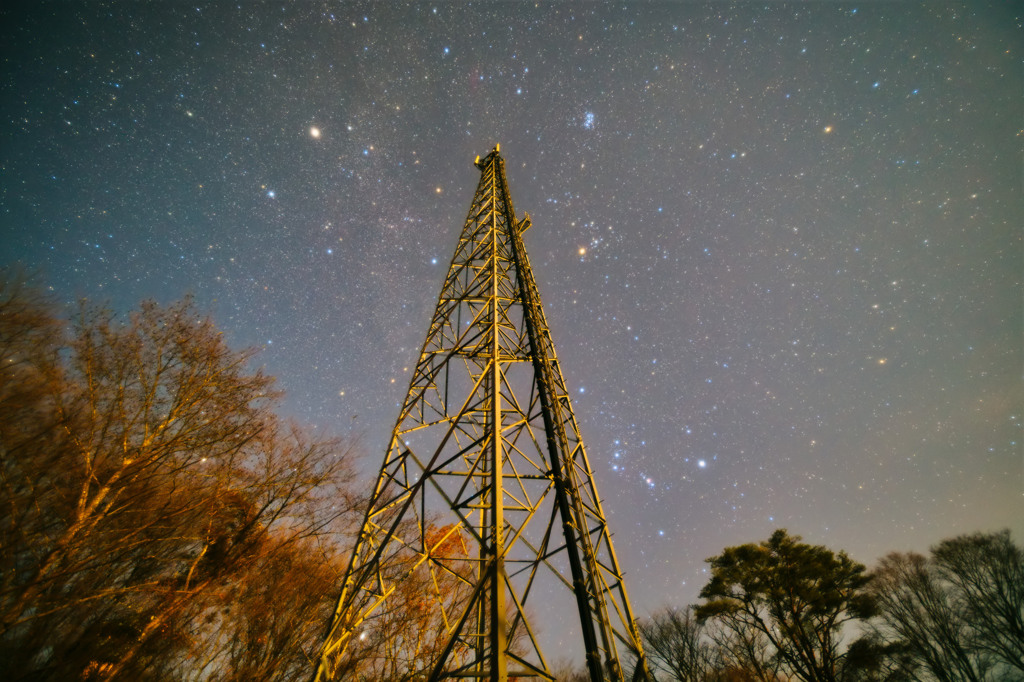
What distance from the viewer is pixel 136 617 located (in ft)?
27.6

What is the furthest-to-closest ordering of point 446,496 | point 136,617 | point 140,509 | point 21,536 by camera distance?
point 136,617 < point 140,509 < point 21,536 < point 446,496

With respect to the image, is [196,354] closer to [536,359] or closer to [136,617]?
[136,617]

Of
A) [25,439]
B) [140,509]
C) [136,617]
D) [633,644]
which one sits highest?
[25,439]

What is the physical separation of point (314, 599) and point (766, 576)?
16753 millimetres

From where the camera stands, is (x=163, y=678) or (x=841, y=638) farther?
(x=841, y=638)

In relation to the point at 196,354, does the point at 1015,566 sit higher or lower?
lower

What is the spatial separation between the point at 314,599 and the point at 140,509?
6055 millimetres

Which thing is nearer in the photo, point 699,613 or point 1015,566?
point 1015,566

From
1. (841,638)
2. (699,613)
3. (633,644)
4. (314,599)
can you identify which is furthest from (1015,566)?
(314,599)

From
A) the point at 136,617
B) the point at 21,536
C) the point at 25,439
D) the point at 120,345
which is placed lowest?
the point at 136,617

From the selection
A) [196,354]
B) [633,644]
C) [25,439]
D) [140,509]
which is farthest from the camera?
[196,354]

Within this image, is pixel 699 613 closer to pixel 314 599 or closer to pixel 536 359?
pixel 314 599

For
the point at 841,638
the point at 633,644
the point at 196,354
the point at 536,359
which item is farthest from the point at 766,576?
the point at 196,354

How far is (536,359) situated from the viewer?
18.6 ft
